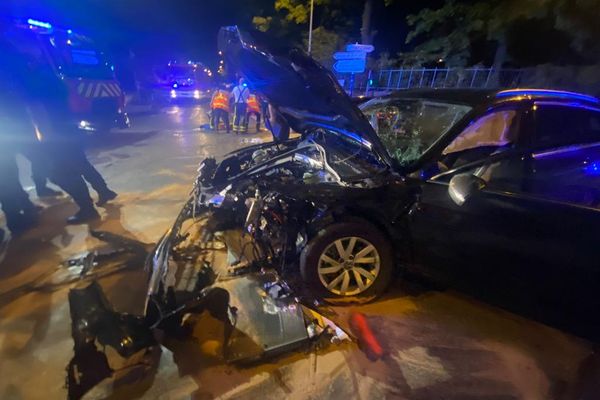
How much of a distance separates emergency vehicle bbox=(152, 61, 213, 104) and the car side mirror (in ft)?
60.2

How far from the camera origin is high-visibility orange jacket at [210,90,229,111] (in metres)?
10.6

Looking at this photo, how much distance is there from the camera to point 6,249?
3727 millimetres

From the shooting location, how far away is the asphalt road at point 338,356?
84.7 inches

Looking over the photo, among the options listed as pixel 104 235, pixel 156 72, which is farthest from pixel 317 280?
pixel 156 72

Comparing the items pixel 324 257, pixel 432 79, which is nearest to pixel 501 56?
pixel 432 79

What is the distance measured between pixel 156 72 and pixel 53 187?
56.6 feet

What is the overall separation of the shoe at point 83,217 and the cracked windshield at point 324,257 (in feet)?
0.08

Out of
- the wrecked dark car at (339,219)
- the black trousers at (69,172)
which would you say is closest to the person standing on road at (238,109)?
the black trousers at (69,172)

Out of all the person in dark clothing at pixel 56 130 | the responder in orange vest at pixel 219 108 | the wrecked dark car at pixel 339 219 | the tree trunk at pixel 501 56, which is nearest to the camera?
the wrecked dark car at pixel 339 219

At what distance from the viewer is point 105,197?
5.02m

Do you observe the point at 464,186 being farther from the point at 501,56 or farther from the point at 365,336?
the point at 501,56

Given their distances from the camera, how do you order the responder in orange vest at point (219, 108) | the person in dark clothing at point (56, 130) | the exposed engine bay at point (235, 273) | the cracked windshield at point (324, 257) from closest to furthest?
the exposed engine bay at point (235, 273) → the cracked windshield at point (324, 257) → the person in dark clothing at point (56, 130) → the responder in orange vest at point (219, 108)

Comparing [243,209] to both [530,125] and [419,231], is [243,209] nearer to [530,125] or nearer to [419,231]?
[419,231]

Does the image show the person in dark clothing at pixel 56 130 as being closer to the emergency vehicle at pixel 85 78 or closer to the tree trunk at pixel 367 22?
the emergency vehicle at pixel 85 78
